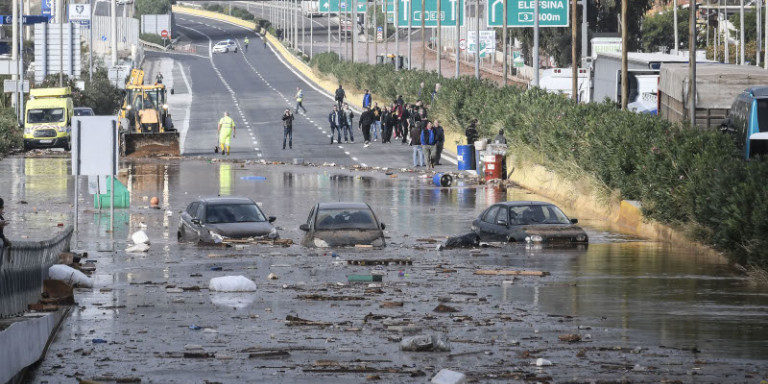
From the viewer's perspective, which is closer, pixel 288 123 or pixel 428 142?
pixel 428 142

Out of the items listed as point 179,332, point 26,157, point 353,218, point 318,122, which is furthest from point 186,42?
point 179,332

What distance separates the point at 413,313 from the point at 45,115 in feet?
157

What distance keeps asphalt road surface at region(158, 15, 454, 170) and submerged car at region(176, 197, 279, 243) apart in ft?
A: 73.4

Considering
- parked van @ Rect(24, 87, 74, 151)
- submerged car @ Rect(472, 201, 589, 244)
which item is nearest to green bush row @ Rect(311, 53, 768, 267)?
submerged car @ Rect(472, 201, 589, 244)

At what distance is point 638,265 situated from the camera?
24.3m

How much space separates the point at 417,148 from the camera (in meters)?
50.7

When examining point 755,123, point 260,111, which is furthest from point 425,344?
point 260,111

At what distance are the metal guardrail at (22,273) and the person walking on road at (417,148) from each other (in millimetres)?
31095

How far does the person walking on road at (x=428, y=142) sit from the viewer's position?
49812 millimetres

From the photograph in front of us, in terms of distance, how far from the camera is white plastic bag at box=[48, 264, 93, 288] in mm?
19766

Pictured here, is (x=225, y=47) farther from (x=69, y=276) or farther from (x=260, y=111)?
(x=69, y=276)

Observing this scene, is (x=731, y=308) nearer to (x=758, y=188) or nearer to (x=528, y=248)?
(x=758, y=188)

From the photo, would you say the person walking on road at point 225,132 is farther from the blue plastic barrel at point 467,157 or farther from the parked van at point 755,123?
the parked van at point 755,123

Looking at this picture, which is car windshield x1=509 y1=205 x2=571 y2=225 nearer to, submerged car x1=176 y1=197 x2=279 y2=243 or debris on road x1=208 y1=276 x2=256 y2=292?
submerged car x1=176 y1=197 x2=279 y2=243
